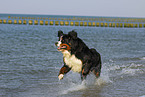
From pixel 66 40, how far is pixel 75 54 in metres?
0.57

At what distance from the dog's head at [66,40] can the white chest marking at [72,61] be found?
0.68ft

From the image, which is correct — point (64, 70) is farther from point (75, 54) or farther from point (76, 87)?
point (76, 87)

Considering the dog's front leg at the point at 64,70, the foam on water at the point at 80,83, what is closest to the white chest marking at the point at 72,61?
the dog's front leg at the point at 64,70

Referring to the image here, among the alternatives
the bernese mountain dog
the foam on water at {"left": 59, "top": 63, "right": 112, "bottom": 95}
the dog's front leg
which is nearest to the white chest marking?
the bernese mountain dog

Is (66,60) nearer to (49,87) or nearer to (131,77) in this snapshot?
(49,87)

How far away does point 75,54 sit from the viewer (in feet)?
26.4

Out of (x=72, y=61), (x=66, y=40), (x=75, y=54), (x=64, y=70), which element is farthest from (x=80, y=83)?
(x=66, y=40)

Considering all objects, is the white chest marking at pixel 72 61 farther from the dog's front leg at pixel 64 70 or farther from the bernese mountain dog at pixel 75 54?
the dog's front leg at pixel 64 70

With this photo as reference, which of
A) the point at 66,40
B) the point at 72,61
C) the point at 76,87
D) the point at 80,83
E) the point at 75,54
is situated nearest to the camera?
the point at 66,40

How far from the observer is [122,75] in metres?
11.5

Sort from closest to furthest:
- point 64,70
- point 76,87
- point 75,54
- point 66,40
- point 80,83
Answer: point 66,40 → point 75,54 → point 64,70 → point 76,87 → point 80,83

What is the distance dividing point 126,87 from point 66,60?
95.8 inches

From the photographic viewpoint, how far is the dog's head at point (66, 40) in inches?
301

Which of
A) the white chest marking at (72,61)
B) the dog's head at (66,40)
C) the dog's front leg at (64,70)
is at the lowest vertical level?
the dog's front leg at (64,70)
